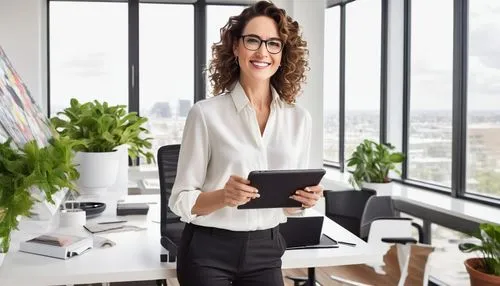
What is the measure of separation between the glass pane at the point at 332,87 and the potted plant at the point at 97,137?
3.12 meters

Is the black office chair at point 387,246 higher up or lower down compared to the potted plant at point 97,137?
lower down

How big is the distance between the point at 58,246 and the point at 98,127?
961 millimetres

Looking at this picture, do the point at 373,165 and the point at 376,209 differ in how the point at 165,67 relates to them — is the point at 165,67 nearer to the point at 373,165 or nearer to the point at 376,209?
the point at 373,165

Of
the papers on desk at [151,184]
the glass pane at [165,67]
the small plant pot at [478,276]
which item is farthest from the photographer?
the glass pane at [165,67]

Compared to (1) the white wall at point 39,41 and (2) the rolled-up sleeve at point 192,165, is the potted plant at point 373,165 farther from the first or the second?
(2) the rolled-up sleeve at point 192,165

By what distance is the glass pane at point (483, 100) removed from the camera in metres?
3.51

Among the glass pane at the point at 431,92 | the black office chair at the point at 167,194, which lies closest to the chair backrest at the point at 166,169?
the black office chair at the point at 167,194

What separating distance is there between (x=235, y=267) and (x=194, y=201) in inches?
9.1

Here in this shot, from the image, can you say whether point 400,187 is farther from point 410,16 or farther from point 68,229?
point 68,229

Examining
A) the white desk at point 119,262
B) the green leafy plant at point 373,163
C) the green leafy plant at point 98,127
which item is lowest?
the white desk at point 119,262

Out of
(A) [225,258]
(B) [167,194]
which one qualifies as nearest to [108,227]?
(B) [167,194]

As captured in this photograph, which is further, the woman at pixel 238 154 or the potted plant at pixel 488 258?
the potted plant at pixel 488 258

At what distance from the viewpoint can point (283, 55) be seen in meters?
1.60

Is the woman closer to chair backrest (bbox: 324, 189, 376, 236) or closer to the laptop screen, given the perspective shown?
the laptop screen
